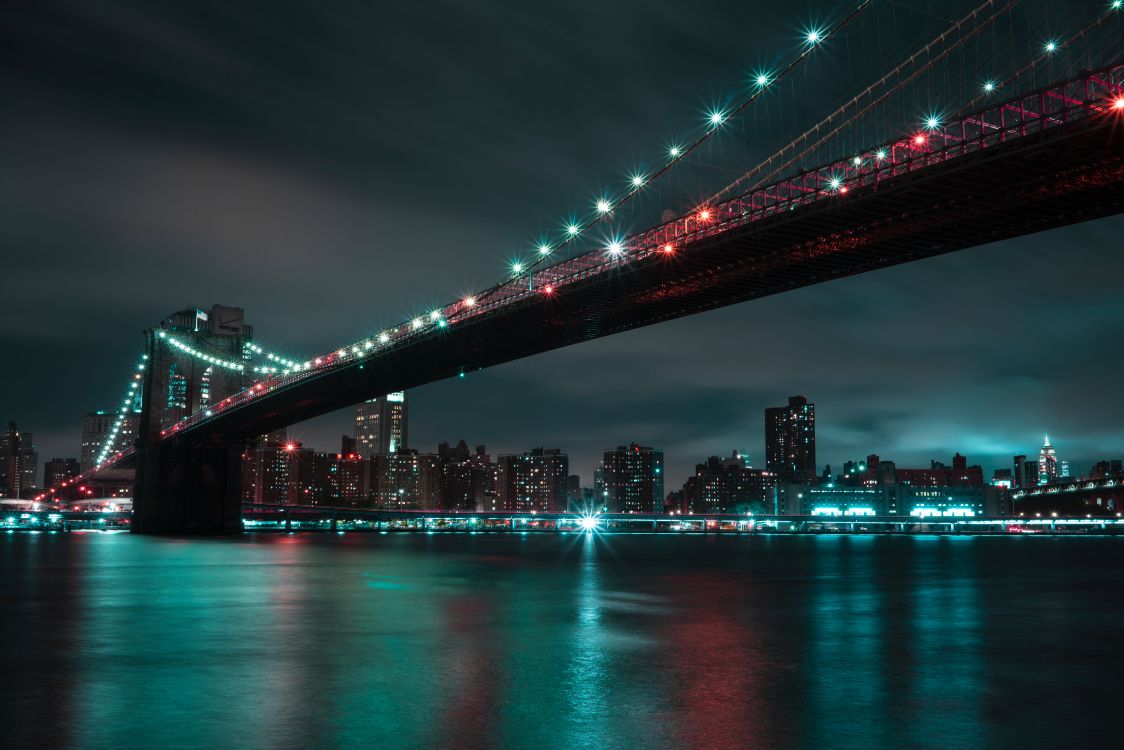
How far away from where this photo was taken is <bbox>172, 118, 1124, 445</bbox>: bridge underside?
32469 mm

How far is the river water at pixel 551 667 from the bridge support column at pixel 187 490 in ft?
191

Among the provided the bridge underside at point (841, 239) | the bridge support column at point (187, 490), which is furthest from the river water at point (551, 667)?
the bridge support column at point (187, 490)

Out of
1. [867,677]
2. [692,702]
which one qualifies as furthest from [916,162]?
[692,702]

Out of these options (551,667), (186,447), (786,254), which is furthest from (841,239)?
(186,447)

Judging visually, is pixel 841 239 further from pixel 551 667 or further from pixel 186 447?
pixel 186 447

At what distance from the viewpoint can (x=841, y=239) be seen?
135 ft

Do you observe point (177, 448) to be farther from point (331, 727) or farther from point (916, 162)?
point (331, 727)

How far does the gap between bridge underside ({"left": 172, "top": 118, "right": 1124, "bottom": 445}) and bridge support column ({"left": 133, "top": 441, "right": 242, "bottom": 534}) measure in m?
26.8

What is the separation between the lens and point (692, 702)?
35.1ft

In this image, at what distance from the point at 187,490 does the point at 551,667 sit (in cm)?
7835

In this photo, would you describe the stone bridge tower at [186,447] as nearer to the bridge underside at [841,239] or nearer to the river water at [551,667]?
the bridge underside at [841,239]

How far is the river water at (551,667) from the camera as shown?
9320 mm

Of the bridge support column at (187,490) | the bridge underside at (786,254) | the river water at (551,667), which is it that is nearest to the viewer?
the river water at (551,667)

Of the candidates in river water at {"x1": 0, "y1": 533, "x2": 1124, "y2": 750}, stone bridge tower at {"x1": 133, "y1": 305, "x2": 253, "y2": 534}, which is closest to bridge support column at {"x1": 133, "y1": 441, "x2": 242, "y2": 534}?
stone bridge tower at {"x1": 133, "y1": 305, "x2": 253, "y2": 534}
